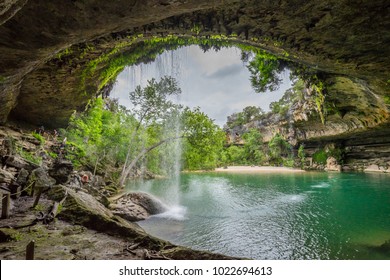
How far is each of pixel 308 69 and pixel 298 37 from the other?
4.19 meters

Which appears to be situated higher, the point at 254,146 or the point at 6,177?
the point at 254,146

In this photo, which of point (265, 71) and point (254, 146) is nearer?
point (265, 71)

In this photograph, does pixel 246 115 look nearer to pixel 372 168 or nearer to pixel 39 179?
pixel 372 168

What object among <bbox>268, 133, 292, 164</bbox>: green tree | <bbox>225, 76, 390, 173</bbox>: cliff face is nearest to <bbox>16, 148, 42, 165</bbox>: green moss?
<bbox>225, 76, 390, 173</bbox>: cliff face

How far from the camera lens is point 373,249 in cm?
626

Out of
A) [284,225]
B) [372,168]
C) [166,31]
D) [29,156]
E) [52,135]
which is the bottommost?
[284,225]

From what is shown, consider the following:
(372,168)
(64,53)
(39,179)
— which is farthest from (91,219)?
(372,168)

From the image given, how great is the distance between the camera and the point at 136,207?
33.4 ft

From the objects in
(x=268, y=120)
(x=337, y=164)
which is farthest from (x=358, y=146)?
(x=268, y=120)

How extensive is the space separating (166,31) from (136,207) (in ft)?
25.9

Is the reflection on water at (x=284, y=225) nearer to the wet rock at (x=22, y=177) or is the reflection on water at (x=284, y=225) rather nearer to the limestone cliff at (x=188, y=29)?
the wet rock at (x=22, y=177)

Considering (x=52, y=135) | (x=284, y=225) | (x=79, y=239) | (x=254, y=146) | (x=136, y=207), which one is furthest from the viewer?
Result: (x=254, y=146)

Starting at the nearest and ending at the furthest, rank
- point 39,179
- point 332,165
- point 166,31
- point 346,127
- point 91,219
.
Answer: point 91,219 → point 166,31 → point 39,179 → point 346,127 → point 332,165

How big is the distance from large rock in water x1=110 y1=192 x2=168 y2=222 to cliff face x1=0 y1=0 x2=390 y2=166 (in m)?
5.54
